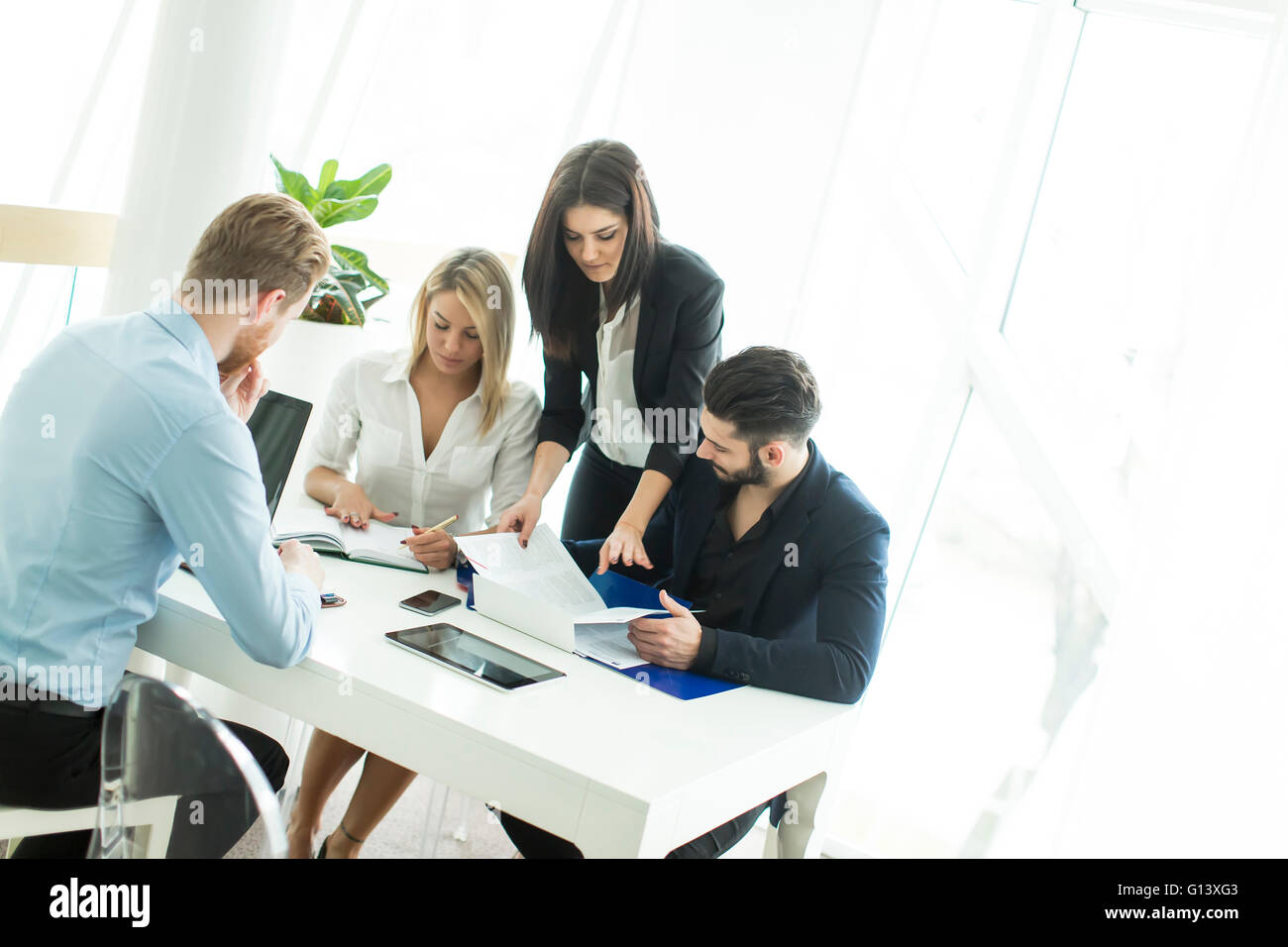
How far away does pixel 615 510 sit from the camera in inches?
104

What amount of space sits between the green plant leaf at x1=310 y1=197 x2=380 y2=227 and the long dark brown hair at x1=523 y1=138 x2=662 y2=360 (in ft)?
2.20

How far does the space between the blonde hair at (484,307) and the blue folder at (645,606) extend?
55 centimetres

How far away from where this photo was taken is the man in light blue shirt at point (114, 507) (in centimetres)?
145

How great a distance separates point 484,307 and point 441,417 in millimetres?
312

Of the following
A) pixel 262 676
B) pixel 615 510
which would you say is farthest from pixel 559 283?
pixel 262 676

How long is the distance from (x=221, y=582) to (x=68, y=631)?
0.78ft

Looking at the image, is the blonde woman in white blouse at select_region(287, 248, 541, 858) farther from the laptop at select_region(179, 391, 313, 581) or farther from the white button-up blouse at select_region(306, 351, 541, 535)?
the laptop at select_region(179, 391, 313, 581)

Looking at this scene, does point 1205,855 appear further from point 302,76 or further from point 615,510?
point 302,76

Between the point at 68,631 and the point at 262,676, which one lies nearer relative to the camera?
the point at 68,631

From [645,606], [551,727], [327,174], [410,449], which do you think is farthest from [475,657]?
[327,174]

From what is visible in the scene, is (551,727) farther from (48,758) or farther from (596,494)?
(596,494)

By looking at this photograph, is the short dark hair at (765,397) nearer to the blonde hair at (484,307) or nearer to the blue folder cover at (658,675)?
the blue folder cover at (658,675)

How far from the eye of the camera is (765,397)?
200 centimetres

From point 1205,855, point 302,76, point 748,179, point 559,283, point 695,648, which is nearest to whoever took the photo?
point 695,648
